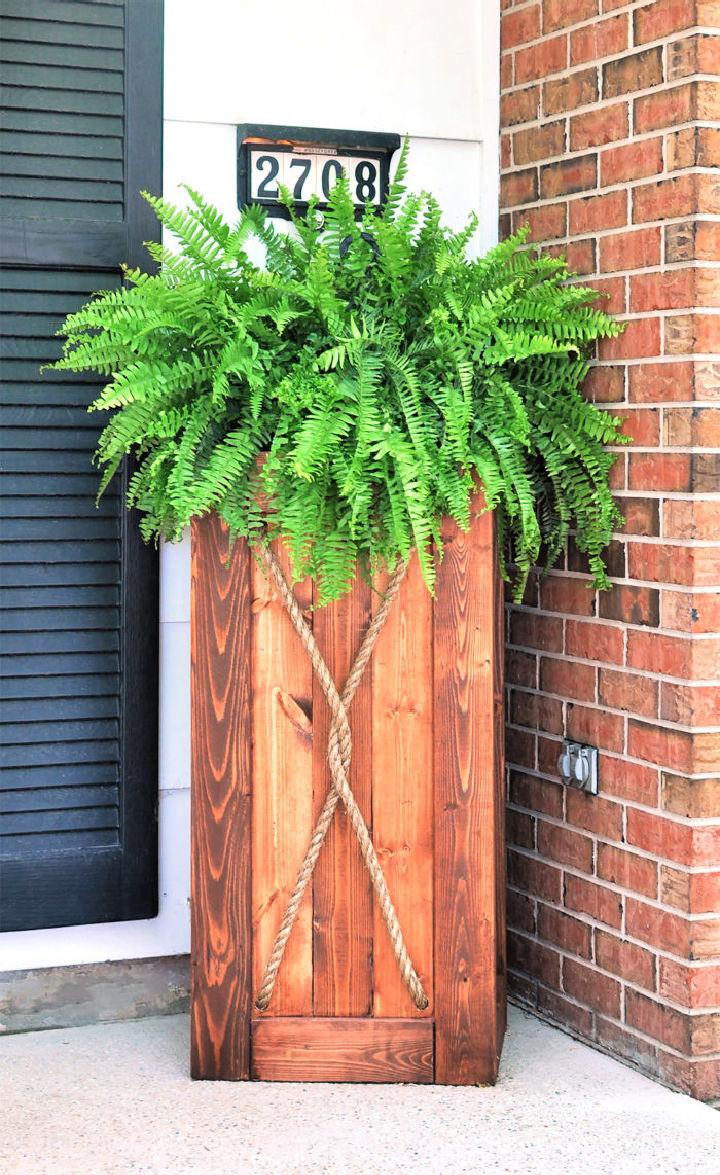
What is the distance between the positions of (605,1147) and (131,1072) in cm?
92

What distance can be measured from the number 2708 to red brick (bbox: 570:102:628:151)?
0.46 meters

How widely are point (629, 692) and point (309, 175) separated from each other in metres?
1.32

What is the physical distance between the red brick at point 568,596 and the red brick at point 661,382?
16.1 inches

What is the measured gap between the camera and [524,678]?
2920 mm

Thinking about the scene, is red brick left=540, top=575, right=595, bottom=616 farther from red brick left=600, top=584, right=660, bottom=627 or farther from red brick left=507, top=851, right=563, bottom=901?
red brick left=507, top=851, right=563, bottom=901

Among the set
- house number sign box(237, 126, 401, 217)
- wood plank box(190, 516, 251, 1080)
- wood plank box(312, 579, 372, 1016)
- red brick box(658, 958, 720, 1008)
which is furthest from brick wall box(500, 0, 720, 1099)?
wood plank box(190, 516, 251, 1080)

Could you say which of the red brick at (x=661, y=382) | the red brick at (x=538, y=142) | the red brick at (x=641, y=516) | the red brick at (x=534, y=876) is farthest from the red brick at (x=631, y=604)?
the red brick at (x=538, y=142)

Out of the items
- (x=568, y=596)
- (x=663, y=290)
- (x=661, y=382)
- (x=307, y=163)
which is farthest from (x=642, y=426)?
(x=307, y=163)

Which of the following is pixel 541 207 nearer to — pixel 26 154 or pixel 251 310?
pixel 251 310

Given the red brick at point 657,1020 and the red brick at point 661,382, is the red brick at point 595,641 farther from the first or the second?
the red brick at point 657,1020

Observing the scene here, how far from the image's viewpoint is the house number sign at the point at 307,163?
9.21 ft

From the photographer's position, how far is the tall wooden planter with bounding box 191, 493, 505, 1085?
2420 millimetres

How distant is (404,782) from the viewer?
8.04 ft

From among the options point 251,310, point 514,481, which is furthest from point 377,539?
point 251,310
